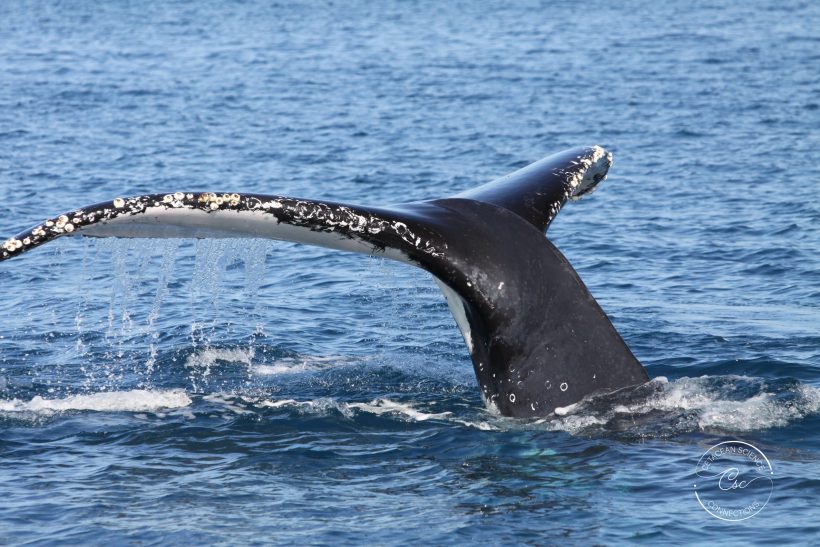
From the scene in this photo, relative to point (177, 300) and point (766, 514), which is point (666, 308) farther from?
point (766, 514)

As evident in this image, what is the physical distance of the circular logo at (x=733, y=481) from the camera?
24.0ft

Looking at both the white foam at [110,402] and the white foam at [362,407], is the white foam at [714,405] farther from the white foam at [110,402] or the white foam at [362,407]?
the white foam at [110,402]

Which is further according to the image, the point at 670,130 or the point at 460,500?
the point at 670,130

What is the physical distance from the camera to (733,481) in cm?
751

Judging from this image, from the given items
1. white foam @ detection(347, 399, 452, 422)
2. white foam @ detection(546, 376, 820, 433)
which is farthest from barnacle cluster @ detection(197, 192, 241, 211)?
white foam @ detection(347, 399, 452, 422)

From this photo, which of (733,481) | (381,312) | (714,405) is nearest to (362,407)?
(714,405)

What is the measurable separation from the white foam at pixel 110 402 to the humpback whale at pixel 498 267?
308 cm

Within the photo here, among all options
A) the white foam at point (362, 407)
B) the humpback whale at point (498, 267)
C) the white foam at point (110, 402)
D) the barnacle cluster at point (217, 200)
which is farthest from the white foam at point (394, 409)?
the barnacle cluster at point (217, 200)

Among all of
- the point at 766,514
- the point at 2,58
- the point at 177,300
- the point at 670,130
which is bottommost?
the point at 766,514

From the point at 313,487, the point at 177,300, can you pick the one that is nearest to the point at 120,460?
the point at 313,487

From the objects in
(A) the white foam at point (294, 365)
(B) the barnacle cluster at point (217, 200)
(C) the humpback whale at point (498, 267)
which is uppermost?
(B) the barnacle cluster at point (217, 200)

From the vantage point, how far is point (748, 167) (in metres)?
20.2

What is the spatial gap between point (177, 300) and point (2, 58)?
22.5 m

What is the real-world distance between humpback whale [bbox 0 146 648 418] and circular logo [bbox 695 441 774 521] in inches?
25.7
